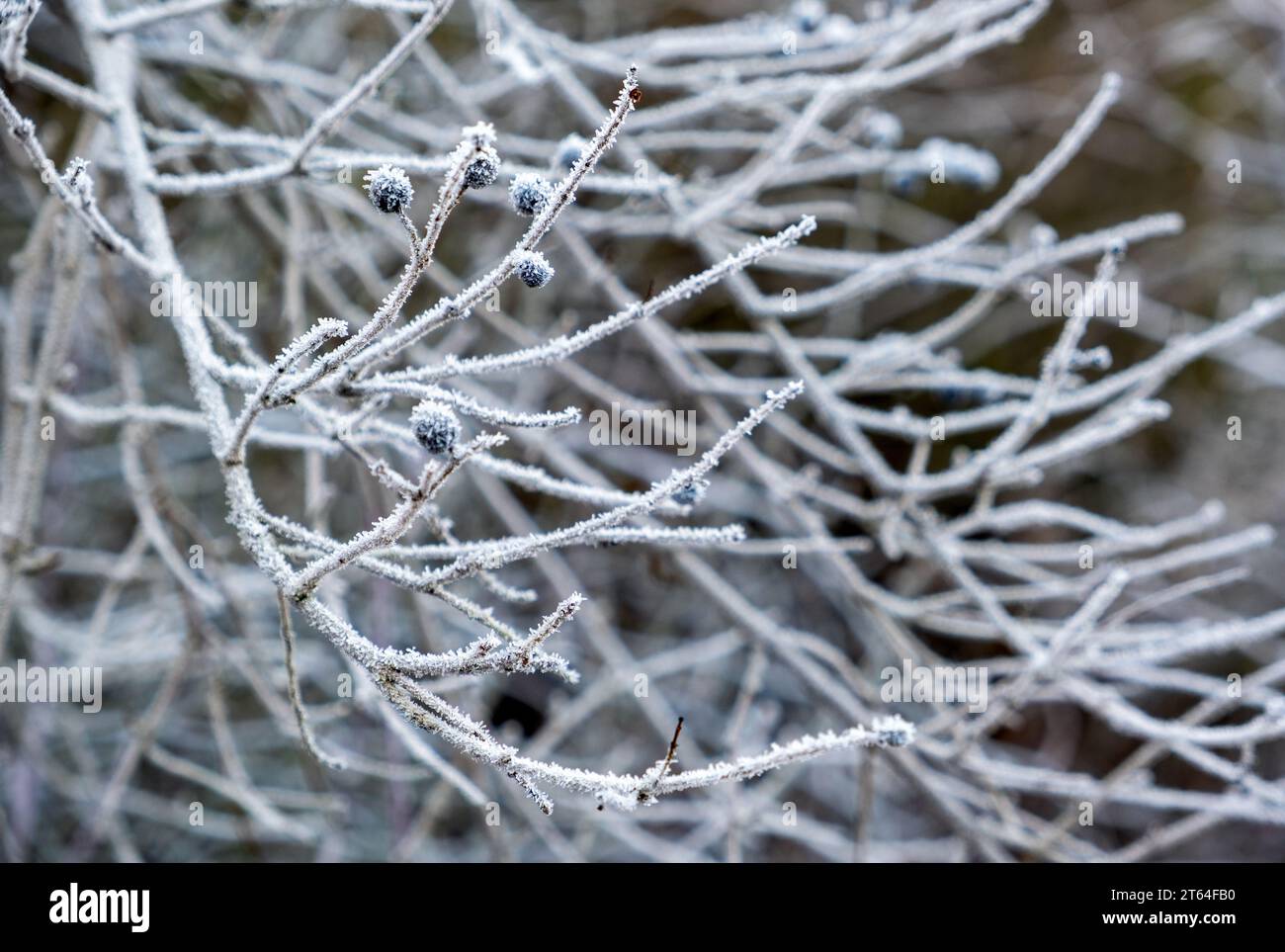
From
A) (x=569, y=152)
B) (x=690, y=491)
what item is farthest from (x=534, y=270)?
(x=569, y=152)

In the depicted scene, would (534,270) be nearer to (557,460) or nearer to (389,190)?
(389,190)

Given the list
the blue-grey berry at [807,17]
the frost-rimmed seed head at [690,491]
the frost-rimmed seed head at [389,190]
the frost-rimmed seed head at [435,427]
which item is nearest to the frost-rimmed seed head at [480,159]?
the frost-rimmed seed head at [389,190]

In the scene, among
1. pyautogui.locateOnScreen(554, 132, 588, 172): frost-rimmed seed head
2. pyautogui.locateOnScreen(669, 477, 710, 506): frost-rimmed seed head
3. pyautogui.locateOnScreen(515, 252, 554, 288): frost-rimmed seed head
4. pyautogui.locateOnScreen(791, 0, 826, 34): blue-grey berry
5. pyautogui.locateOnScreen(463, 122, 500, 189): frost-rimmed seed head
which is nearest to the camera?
pyautogui.locateOnScreen(463, 122, 500, 189): frost-rimmed seed head

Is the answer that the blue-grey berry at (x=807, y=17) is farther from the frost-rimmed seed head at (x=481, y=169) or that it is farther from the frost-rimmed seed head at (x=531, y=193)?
the frost-rimmed seed head at (x=481, y=169)

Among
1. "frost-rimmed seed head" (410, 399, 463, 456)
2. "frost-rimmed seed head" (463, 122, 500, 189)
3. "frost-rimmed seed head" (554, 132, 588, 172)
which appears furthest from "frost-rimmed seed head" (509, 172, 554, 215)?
"frost-rimmed seed head" (554, 132, 588, 172)

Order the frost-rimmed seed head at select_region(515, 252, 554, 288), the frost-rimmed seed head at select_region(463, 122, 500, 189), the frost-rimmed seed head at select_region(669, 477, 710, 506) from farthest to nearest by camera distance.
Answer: the frost-rimmed seed head at select_region(669, 477, 710, 506) → the frost-rimmed seed head at select_region(515, 252, 554, 288) → the frost-rimmed seed head at select_region(463, 122, 500, 189)

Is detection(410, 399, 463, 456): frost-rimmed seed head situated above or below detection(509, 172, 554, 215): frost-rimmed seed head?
below

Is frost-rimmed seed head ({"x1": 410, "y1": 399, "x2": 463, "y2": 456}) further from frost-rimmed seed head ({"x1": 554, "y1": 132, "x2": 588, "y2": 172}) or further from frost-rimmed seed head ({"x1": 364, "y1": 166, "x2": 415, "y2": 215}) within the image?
frost-rimmed seed head ({"x1": 554, "y1": 132, "x2": 588, "y2": 172})
